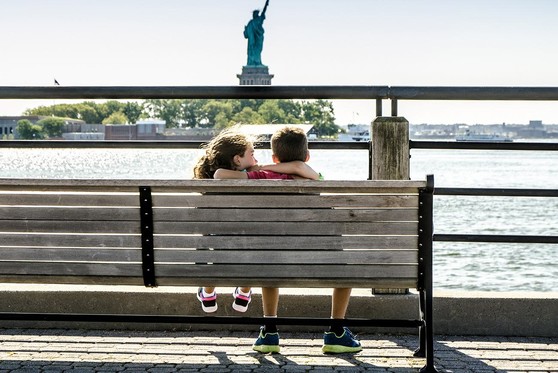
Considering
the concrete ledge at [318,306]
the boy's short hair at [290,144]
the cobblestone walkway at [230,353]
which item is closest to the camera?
the cobblestone walkway at [230,353]

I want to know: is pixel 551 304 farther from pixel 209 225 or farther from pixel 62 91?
pixel 62 91

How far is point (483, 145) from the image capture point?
533cm

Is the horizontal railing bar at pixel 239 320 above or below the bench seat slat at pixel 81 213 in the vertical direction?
below

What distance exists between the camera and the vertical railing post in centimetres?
530

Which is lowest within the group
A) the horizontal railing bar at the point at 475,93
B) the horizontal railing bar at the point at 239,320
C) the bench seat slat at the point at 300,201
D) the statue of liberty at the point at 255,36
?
the horizontal railing bar at the point at 239,320

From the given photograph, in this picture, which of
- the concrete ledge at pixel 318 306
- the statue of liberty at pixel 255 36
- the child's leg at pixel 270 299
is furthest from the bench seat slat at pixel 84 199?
the statue of liberty at pixel 255 36

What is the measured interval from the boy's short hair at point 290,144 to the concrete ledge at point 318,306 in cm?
88

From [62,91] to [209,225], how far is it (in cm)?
193

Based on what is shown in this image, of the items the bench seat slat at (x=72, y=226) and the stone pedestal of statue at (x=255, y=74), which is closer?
the bench seat slat at (x=72, y=226)

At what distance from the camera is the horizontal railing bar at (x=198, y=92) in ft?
17.4

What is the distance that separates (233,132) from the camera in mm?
4828

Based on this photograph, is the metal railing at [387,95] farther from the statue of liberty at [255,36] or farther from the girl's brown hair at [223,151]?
the statue of liberty at [255,36]

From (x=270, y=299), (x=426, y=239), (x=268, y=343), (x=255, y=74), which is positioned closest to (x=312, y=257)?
(x=426, y=239)

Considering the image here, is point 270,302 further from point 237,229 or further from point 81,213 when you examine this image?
point 81,213
